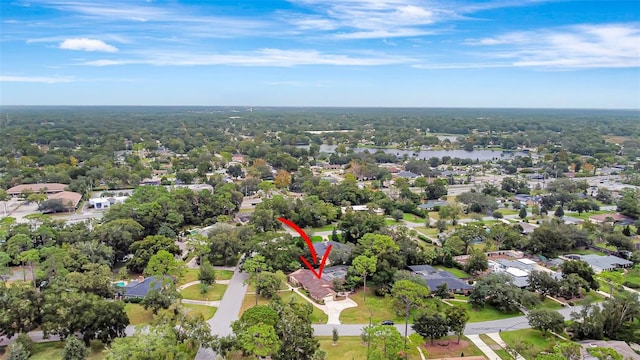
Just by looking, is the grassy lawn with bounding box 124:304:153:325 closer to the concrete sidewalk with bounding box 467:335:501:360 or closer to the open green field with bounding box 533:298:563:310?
the concrete sidewalk with bounding box 467:335:501:360

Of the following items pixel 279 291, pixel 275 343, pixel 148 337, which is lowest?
pixel 279 291

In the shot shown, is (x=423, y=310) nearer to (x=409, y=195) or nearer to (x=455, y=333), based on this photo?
(x=455, y=333)

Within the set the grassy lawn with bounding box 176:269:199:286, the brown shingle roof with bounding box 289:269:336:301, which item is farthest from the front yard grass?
the grassy lawn with bounding box 176:269:199:286

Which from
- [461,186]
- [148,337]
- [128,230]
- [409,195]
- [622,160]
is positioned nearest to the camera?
[148,337]

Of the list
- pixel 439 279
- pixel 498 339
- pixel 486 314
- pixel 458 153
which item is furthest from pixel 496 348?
pixel 458 153

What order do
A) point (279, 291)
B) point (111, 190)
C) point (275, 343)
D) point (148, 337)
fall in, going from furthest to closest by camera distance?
point (111, 190) < point (279, 291) < point (275, 343) < point (148, 337)

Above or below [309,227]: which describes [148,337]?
above

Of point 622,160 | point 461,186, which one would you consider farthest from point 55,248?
point 622,160
